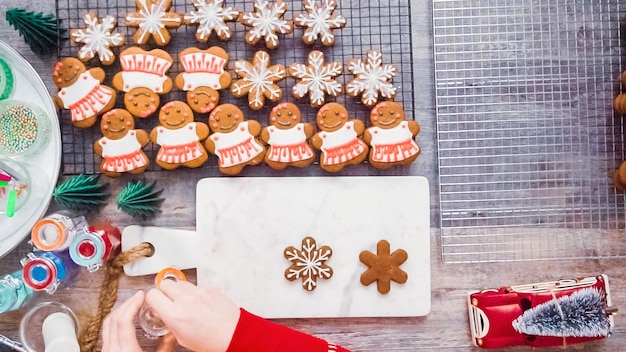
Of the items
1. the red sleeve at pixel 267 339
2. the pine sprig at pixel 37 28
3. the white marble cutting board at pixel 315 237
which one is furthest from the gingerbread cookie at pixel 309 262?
the pine sprig at pixel 37 28

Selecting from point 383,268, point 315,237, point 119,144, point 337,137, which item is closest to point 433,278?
point 383,268

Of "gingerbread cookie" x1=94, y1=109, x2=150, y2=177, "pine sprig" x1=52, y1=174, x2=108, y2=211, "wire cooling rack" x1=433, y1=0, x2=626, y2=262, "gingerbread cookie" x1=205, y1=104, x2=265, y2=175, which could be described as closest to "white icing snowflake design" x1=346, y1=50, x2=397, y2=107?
"wire cooling rack" x1=433, y1=0, x2=626, y2=262

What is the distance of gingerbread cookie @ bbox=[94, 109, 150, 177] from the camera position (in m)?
1.38

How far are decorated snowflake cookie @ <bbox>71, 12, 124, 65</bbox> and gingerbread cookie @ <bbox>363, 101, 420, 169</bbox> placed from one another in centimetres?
60

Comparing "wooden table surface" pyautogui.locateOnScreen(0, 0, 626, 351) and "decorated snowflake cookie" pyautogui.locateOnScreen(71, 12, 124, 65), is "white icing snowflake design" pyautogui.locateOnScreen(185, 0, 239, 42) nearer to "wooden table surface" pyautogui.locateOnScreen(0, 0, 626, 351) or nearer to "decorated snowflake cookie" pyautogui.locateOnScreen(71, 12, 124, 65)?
"decorated snowflake cookie" pyautogui.locateOnScreen(71, 12, 124, 65)

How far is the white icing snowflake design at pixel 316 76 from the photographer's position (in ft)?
4.51

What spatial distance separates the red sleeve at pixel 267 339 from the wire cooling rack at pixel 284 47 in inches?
18.4

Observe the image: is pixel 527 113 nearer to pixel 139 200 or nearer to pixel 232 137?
pixel 232 137

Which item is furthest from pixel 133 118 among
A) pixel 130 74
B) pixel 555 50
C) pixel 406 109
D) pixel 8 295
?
pixel 555 50

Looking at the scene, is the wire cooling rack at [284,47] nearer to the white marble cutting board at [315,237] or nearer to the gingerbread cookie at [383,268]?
the white marble cutting board at [315,237]

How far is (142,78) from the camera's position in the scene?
139cm

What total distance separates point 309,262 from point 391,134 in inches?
13.7

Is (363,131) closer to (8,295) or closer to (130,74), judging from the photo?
(130,74)

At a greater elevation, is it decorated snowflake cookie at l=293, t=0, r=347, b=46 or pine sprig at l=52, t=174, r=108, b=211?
decorated snowflake cookie at l=293, t=0, r=347, b=46
